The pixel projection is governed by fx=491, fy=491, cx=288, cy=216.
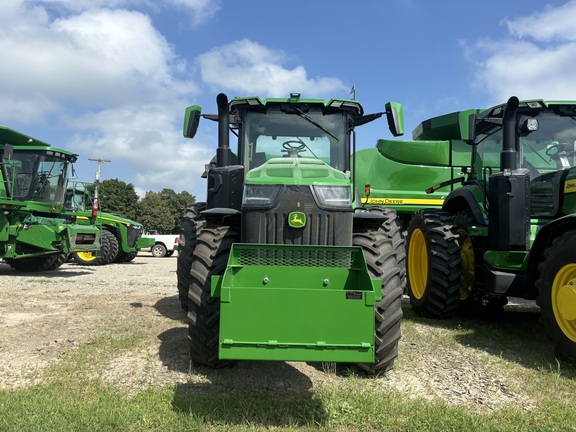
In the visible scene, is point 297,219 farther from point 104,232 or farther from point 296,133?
point 104,232

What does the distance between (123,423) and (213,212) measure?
2.01 metres

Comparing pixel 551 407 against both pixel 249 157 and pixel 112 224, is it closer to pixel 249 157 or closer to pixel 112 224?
pixel 249 157

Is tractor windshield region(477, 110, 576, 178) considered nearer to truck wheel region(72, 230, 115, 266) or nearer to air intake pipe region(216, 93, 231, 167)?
air intake pipe region(216, 93, 231, 167)

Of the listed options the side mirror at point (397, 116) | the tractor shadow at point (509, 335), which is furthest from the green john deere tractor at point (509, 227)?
the side mirror at point (397, 116)

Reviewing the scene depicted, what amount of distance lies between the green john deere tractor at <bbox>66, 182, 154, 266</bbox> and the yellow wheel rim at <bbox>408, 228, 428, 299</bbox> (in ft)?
33.0

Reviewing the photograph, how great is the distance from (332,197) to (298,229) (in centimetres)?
42

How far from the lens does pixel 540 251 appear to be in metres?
5.09

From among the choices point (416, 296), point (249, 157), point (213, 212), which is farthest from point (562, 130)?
point (213, 212)

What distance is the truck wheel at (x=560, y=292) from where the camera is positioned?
14.1 ft

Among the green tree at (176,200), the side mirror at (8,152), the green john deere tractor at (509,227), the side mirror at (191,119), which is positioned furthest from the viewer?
the green tree at (176,200)

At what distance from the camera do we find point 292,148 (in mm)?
5746

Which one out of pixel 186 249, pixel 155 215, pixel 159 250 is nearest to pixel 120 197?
pixel 155 215

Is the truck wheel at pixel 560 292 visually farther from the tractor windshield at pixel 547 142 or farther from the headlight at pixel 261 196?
the headlight at pixel 261 196

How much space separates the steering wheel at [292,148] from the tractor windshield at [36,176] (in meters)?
9.45
